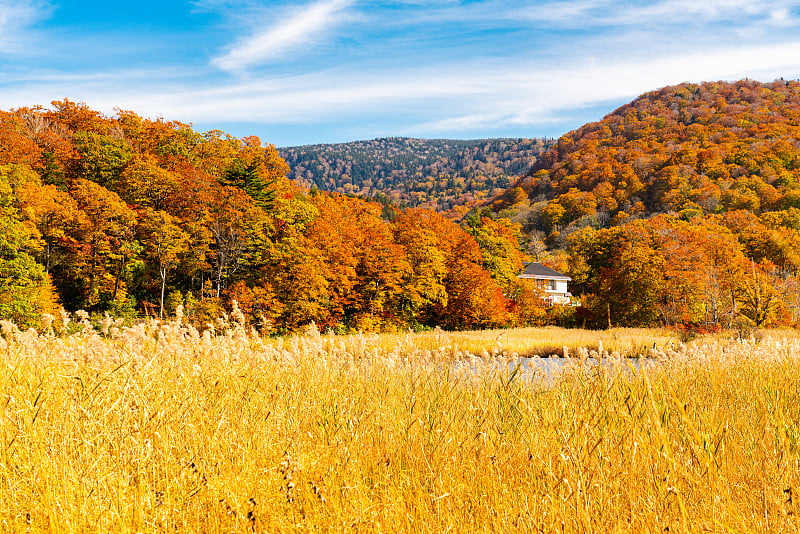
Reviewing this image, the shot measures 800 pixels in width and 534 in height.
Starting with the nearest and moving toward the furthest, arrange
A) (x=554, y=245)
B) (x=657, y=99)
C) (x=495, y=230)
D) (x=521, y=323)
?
1. (x=521, y=323)
2. (x=495, y=230)
3. (x=554, y=245)
4. (x=657, y=99)

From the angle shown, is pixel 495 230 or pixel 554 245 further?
pixel 554 245

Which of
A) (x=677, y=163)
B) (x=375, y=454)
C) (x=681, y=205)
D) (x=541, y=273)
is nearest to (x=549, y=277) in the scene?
(x=541, y=273)

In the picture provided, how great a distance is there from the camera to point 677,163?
3583 inches

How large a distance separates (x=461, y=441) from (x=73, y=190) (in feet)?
127

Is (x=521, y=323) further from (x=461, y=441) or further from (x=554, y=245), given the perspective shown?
(x=554, y=245)

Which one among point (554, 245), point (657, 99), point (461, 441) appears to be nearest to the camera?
point (461, 441)

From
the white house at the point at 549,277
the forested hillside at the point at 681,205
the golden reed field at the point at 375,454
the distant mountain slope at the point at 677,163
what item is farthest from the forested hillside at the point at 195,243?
the distant mountain slope at the point at 677,163

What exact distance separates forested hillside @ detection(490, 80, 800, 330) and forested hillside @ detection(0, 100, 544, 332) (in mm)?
12329

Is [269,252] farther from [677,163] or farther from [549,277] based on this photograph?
[677,163]

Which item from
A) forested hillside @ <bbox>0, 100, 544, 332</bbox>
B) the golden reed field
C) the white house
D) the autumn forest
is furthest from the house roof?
the golden reed field

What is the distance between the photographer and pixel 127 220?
3181 cm

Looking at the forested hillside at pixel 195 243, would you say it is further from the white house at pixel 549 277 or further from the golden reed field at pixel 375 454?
the golden reed field at pixel 375 454

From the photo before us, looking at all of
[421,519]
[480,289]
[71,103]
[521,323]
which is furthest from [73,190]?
[421,519]

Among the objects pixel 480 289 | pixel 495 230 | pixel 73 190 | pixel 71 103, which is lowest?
pixel 480 289
